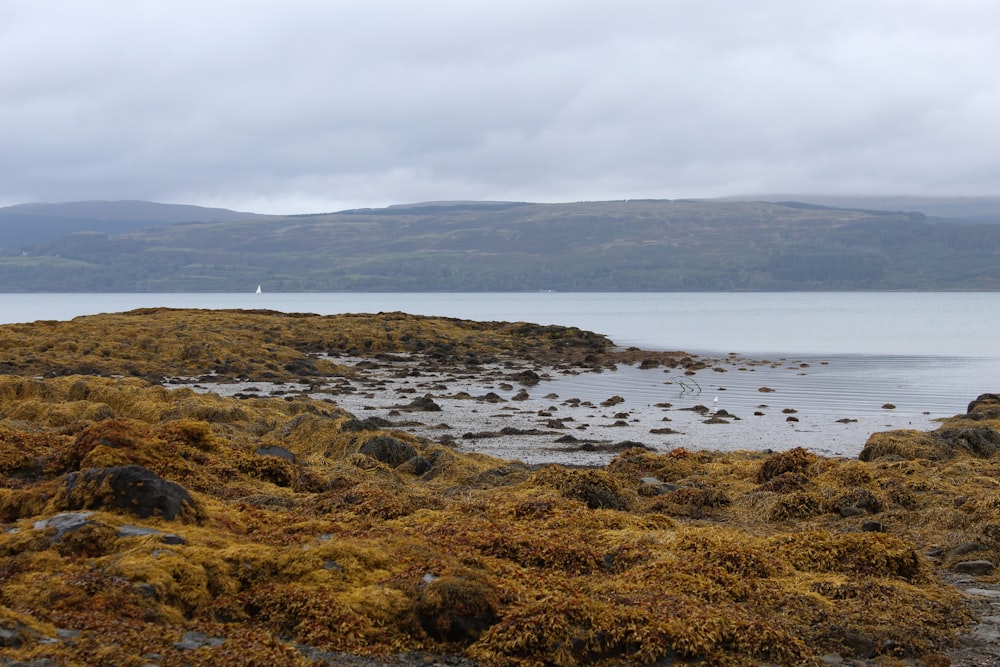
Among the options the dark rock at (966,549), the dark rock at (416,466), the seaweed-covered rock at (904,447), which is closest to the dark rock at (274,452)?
the dark rock at (416,466)

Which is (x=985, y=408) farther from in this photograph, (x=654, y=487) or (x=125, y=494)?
(x=125, y=494)

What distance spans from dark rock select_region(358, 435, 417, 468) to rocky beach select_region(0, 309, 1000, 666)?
6 cm

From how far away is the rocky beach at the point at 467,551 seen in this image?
5.78 metres

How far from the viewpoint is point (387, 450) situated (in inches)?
526

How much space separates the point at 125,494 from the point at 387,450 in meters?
6.33

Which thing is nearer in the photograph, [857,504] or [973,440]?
[857,504]

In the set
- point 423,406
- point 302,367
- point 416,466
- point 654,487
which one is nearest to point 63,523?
point 416,466

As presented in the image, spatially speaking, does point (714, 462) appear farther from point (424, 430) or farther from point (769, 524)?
point (424, 430)

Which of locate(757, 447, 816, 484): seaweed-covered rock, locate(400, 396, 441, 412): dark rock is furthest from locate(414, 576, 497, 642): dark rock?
locate(400, 396, 441, 412): dark rock

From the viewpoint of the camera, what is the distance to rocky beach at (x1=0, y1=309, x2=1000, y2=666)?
578 cm

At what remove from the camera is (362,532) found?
7574 mm

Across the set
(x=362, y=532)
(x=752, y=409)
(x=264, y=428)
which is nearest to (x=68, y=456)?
(x=362, y=532)

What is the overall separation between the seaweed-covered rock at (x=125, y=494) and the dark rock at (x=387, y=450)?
558cm

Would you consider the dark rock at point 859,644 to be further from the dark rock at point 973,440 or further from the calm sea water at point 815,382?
the calm sea water at point 815,382
